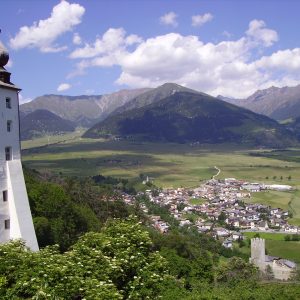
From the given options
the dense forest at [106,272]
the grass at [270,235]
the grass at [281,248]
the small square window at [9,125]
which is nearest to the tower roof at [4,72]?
the small square window at [9,125]

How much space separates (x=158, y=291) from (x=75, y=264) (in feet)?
18.4

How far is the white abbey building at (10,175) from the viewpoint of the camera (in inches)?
1318

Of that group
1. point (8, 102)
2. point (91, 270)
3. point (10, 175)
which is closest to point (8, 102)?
point (8, 102)

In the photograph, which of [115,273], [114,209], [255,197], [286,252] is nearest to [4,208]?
[115,273]

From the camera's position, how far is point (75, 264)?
23.9m

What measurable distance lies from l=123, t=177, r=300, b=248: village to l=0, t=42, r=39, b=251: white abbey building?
70512mm

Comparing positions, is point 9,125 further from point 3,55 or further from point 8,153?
point 3,55

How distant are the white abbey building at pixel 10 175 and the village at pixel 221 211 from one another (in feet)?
231

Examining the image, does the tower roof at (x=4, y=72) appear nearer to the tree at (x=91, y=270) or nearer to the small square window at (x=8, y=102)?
the small square window at (x=8, y=102)

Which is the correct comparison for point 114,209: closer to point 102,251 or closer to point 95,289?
point 102,251

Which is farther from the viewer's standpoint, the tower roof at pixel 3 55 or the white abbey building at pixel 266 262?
the white abbey building at pixel 266 262

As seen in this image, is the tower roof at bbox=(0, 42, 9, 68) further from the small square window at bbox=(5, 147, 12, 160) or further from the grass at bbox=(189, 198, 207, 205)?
the grass at bbox=(189, 198, 207, 205)

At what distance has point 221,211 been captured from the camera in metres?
154

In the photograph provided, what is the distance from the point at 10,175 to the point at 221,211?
4961 inches
